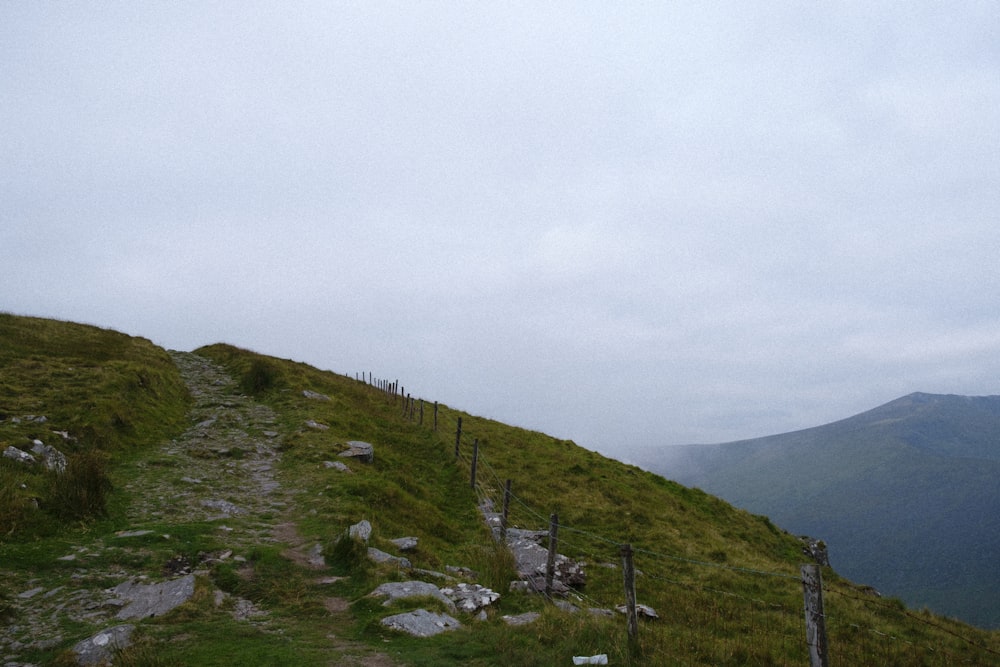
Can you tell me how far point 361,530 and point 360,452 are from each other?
380 inches

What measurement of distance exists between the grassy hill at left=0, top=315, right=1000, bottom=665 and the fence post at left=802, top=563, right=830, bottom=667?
101 centimetres

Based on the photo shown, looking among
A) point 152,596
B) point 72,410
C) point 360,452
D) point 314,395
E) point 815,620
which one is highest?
point 314,395

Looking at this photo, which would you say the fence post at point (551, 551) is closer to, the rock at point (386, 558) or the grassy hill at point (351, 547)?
the grassy hill at point (351, 547)

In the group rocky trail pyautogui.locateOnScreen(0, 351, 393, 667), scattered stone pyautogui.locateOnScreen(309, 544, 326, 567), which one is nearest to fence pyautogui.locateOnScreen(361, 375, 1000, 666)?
scattered stone pyautogui.locateOnScreen(309, 544, 326, 567)

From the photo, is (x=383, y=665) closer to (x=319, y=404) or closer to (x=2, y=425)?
(x=2, y=425)

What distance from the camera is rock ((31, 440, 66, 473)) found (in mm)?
15352

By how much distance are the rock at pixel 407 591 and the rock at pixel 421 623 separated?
717 millimetres

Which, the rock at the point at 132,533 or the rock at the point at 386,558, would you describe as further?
the rock at the point at 386,558

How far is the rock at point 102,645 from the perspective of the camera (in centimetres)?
799

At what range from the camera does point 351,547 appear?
13.1m

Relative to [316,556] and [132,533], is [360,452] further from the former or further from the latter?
[132,533]

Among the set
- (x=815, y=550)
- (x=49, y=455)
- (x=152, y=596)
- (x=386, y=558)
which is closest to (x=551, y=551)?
(x=386, y=558)

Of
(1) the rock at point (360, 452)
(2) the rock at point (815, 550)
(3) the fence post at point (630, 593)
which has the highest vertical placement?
(1) the rock at point (360, 452)

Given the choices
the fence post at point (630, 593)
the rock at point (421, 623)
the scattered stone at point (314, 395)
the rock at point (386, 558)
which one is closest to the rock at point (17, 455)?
the rock at point (386, 558)
